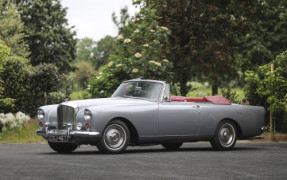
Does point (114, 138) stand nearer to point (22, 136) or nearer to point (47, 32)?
point (22, 136)

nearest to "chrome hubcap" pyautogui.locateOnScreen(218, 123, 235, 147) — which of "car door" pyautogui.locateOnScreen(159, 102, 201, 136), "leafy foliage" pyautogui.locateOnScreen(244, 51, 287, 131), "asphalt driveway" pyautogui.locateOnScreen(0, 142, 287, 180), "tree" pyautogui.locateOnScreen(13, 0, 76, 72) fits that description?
"car door" pyautogui.locateOnScreen(159, 102, 201, 136)

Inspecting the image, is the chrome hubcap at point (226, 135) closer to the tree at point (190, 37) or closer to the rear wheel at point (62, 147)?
the rear wheel at point (62, 147)

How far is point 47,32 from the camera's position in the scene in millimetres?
49906

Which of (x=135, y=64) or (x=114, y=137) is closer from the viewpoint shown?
(x=114, y=137)

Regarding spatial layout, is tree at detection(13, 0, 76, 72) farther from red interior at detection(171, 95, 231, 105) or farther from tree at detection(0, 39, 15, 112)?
red interior at detection(171, 95, 231, 105)

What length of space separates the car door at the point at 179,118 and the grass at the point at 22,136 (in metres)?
5.73

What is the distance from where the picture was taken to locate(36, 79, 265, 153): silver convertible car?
10.9m

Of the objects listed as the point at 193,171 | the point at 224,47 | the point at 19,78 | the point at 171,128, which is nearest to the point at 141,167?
the point at 193,171

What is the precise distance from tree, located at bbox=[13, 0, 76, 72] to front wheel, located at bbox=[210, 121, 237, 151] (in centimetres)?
3724

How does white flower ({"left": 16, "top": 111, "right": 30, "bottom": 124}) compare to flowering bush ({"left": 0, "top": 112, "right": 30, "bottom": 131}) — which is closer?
flowering bush ({"left": 0, "top": 112, "right": 30, "bottom": 131})

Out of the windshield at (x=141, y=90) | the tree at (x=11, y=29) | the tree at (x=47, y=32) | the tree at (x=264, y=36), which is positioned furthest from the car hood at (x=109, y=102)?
the tree at (x=47, y=32)

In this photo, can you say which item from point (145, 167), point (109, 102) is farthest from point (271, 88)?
point (145, 167)

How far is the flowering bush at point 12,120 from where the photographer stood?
17.9 meters

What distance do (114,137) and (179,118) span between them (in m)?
1.85
